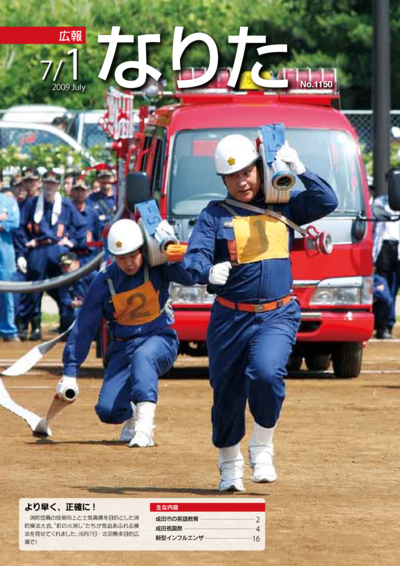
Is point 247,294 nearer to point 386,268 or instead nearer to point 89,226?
point 386,268

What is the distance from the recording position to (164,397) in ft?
46.4

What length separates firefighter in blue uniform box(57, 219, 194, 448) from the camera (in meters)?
11.1

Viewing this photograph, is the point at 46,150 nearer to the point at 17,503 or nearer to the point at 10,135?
→ the point at 10,135

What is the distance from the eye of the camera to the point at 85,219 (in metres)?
20.8

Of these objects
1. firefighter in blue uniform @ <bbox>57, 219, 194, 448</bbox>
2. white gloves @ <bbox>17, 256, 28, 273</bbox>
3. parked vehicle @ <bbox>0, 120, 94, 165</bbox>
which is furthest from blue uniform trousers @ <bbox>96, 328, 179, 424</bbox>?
parked vehicle @ <bbox>0, 120, 94, 165</bbox>

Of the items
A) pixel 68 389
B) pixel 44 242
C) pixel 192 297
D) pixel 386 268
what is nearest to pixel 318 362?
pixel 192 297

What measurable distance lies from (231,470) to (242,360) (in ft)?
1.93

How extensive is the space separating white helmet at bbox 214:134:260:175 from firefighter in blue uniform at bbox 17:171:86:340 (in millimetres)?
11391

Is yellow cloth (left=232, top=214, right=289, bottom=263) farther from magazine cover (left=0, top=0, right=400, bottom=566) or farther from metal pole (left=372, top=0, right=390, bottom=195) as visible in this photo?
metal pole (left=372, top=0, right=390, bottom=195)

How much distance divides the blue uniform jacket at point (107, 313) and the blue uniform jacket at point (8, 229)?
8.43 metres

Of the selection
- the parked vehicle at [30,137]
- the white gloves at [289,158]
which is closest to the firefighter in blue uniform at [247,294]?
the white gloves at [289,158]

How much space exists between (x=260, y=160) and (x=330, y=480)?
1.90 meters

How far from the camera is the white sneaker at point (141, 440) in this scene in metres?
11.0

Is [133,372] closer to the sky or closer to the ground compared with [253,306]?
closer to the ground
